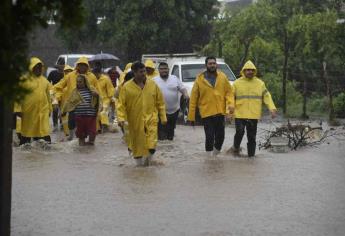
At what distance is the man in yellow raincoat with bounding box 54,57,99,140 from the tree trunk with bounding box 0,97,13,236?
31.8 ft

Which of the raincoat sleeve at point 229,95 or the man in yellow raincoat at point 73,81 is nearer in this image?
the raincoat sleeve at point 229,95

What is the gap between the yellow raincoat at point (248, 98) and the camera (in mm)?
13594

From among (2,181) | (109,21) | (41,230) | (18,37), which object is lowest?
(41,230)

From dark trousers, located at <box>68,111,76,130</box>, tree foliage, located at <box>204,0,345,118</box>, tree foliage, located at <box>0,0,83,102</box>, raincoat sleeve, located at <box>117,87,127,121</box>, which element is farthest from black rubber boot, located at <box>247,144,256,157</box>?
tree foliage, located at <box>204,0,345,118</box>

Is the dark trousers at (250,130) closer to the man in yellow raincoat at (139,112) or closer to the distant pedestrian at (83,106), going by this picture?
the man in yellow raincoat at (139,112)

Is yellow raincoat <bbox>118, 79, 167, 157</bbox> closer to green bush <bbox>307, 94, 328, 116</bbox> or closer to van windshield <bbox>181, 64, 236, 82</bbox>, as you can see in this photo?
van windshield <bbox>181, 64, 236, 82</bbox>

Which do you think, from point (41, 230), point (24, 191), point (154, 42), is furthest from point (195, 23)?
point (41, 230)

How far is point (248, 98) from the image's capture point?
44.7ft

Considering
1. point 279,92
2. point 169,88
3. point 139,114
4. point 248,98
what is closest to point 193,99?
point 248,98

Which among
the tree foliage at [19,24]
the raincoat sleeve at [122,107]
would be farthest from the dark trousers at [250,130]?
the tree foliage at [19,24]

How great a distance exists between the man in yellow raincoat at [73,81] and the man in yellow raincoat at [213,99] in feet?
8.10

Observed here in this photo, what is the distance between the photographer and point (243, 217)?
27.8 ft

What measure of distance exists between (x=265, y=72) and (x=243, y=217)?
762 inches

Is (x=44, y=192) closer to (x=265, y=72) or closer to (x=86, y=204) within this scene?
(x=86, y=204)
